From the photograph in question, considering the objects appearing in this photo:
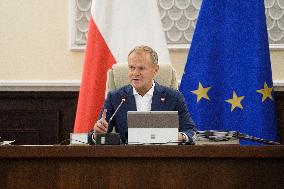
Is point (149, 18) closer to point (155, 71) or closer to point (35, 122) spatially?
point (155, 71)

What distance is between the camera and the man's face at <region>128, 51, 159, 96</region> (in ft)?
8.50

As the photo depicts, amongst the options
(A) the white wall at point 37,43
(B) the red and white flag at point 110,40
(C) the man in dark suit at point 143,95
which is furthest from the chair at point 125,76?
(A) the white wall at point 37,43

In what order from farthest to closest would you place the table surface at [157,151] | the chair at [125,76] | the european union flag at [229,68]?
the european union flag at [229,68] → the chair at [125,76] → the table surface at [157,151]

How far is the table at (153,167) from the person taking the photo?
1725 millimetres

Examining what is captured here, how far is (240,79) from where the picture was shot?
3398 millimetres

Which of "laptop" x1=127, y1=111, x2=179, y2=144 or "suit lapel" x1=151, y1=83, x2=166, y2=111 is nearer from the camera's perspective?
"laptop" x1=127, y1=111, x2=179, y2=144

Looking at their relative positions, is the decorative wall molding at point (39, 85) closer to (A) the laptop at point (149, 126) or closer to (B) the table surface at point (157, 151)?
(A) the laptop at point (149, 126)

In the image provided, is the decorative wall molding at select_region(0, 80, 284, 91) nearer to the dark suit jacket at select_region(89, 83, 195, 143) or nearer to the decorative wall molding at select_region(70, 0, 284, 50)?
the decorative wall molding at select_region(70, 0, 284, 50)

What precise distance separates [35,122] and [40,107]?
119 mm

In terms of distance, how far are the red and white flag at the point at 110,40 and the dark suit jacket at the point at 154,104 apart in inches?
25.8

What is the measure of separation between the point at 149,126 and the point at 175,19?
2.02 metres

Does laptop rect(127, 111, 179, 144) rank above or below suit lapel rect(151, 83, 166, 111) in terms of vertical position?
below

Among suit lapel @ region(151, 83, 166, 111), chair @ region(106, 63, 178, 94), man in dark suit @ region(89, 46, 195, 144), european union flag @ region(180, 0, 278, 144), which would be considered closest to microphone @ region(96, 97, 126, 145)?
man in dark suit @ region(89, 46, 195, 144)

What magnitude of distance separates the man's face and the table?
2.98 feet
